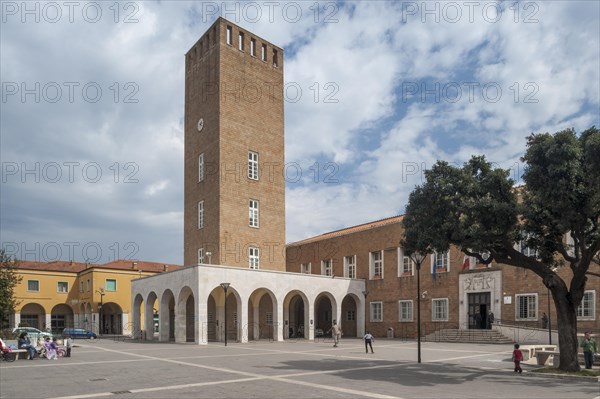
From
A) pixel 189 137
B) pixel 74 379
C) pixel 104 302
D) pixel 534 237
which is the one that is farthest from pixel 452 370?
pixel 104 302

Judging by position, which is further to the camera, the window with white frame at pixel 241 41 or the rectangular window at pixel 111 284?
the rectangular window at pixel 111 284

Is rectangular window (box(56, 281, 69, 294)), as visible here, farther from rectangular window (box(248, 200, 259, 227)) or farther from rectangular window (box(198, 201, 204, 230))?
rectangular window (box(248, 200, 259, 227))

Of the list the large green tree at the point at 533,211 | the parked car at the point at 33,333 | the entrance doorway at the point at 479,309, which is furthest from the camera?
the entrance doorway at the point at 479,309

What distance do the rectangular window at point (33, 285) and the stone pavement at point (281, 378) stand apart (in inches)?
1632

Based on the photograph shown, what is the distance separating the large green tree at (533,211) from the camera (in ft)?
52.7

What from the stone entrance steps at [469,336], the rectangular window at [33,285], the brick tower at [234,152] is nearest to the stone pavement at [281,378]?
the stone entrance steps at [469,336]

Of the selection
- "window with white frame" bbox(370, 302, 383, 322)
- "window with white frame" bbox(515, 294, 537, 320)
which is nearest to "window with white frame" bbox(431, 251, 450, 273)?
"window with white frame" bbox(515, 294, 537, 320)

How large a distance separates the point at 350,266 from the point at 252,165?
1251 cm

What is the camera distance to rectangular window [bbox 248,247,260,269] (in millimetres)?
40222

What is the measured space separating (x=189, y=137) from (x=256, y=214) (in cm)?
892

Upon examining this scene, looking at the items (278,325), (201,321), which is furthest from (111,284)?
(201,321)

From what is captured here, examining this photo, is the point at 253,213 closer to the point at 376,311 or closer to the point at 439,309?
the point at 376,311

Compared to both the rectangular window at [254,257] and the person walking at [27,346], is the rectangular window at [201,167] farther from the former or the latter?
the person walking at [27,346]

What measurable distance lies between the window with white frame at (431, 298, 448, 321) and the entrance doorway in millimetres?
2038
